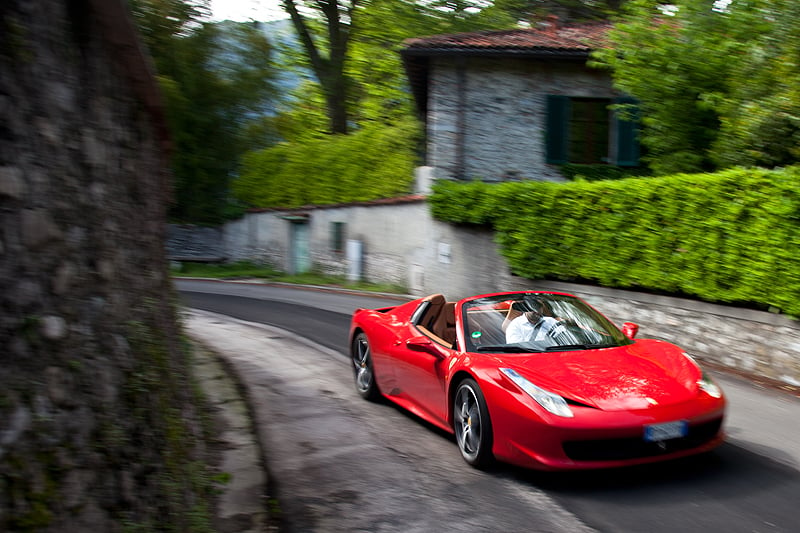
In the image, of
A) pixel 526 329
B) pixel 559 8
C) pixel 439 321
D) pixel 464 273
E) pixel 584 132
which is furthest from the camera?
pixel 559 8

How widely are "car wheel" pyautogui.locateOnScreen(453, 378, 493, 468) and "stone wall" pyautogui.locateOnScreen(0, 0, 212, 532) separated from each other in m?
1.90

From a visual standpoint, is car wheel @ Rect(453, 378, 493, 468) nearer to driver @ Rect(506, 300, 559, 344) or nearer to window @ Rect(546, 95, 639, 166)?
driver @ Rect(506, 300, 559, 344)

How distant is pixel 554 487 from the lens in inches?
183

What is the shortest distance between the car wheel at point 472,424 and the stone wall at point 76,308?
1901 millimetres

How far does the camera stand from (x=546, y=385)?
4750 millimetres

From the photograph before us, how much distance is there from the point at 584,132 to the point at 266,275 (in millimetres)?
12922

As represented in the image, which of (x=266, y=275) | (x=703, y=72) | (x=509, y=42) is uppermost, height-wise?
(x=509, y=42)

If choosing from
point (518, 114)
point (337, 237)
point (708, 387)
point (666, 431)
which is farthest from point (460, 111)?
point (666, 431)

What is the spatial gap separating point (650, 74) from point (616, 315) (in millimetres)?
5458

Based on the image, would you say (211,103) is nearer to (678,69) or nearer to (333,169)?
(333,169)

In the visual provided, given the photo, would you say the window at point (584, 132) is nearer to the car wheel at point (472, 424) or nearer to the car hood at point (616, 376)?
the car hood at point (616, 376)

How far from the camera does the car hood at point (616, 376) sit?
462 cm

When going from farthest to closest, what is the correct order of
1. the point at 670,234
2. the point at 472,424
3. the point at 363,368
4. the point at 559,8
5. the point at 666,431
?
the point at 559,8, the point at 670,234, the point at 363,368, the point at 472,424, the point at 666,431

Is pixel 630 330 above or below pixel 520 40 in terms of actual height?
below
